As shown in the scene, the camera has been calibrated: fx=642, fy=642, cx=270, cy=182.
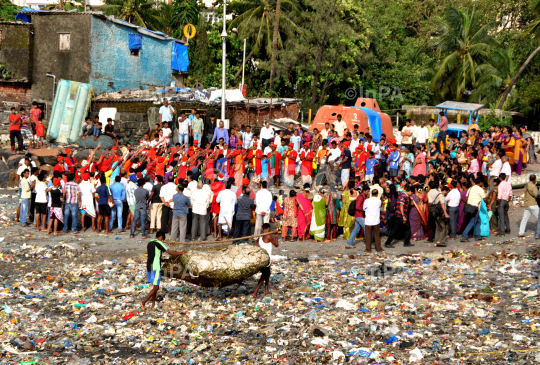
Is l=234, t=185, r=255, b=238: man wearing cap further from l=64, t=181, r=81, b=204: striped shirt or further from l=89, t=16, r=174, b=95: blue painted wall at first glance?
l=89, t=16, r=174, b=95: blue painted wall

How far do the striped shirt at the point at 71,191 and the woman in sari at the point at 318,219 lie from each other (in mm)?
5614

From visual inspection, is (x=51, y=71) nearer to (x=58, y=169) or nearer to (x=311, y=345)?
(x=58, y=169)

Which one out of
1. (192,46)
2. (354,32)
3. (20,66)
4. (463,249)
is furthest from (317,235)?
(192,46)

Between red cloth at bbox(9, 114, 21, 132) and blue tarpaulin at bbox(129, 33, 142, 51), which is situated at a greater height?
blue tarpaulin at bbox(129, 33, 142, 51)

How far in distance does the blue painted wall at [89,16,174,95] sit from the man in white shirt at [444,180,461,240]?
17.6m

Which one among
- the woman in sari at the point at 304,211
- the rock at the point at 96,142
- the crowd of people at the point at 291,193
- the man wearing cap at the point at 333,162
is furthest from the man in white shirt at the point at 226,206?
the rock at the point at 96,142

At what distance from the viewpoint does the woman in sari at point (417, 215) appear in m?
14.4

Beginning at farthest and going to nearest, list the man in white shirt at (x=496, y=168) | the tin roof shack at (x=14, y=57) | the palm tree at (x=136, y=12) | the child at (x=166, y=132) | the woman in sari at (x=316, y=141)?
the palm tree at (x=136, y=12), the tin roof shack at (x=14, y=57), the child at (x=166, y=132), the woman in sari at (x=316, y=141), the man in white shirt at (x=496, y=168)

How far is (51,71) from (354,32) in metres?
15.8

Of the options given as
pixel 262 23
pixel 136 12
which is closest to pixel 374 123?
pixel 262 23

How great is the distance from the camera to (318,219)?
48.8 ft

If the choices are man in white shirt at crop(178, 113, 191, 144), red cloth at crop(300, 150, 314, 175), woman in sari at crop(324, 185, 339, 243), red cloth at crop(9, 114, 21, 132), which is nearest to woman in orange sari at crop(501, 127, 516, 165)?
red cloth at crop(300, 150, 314, 175)

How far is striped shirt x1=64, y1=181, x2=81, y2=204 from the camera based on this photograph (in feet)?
49.7

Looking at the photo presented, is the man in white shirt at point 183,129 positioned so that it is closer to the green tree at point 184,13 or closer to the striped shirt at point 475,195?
the striped shirt at point 475,195
